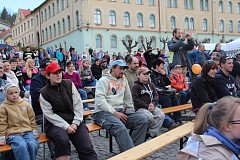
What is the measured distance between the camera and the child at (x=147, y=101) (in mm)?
5984

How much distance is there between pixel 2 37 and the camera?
9631 centimetres

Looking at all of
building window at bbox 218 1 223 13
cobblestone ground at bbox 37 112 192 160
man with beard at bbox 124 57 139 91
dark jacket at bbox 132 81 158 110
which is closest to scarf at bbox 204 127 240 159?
cobblestone ground at bbox 37 112 192 160

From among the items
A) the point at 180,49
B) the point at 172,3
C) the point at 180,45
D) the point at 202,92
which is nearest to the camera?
the point at 202,92

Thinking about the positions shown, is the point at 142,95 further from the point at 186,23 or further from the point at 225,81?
the point at 186,23

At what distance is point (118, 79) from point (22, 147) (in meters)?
2.23

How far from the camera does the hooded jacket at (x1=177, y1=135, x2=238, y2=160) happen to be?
2.25 meters

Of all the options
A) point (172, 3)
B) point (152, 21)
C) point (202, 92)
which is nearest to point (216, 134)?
point (202, 92)

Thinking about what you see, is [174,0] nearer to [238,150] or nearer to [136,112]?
[136,112]

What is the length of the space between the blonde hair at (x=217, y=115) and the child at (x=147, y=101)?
3.41m

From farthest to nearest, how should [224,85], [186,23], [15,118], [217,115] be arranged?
[186,23], [224,85], [15,118], [217,115]

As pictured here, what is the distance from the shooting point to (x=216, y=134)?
2320mm

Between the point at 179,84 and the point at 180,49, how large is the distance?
1101mm

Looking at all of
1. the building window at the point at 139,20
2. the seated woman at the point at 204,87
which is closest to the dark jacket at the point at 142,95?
the seated woman at the point at 204,87

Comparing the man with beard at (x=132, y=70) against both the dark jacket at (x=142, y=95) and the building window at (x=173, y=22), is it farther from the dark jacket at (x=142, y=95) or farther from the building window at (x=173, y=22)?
the building window at (x=173, y=22)
